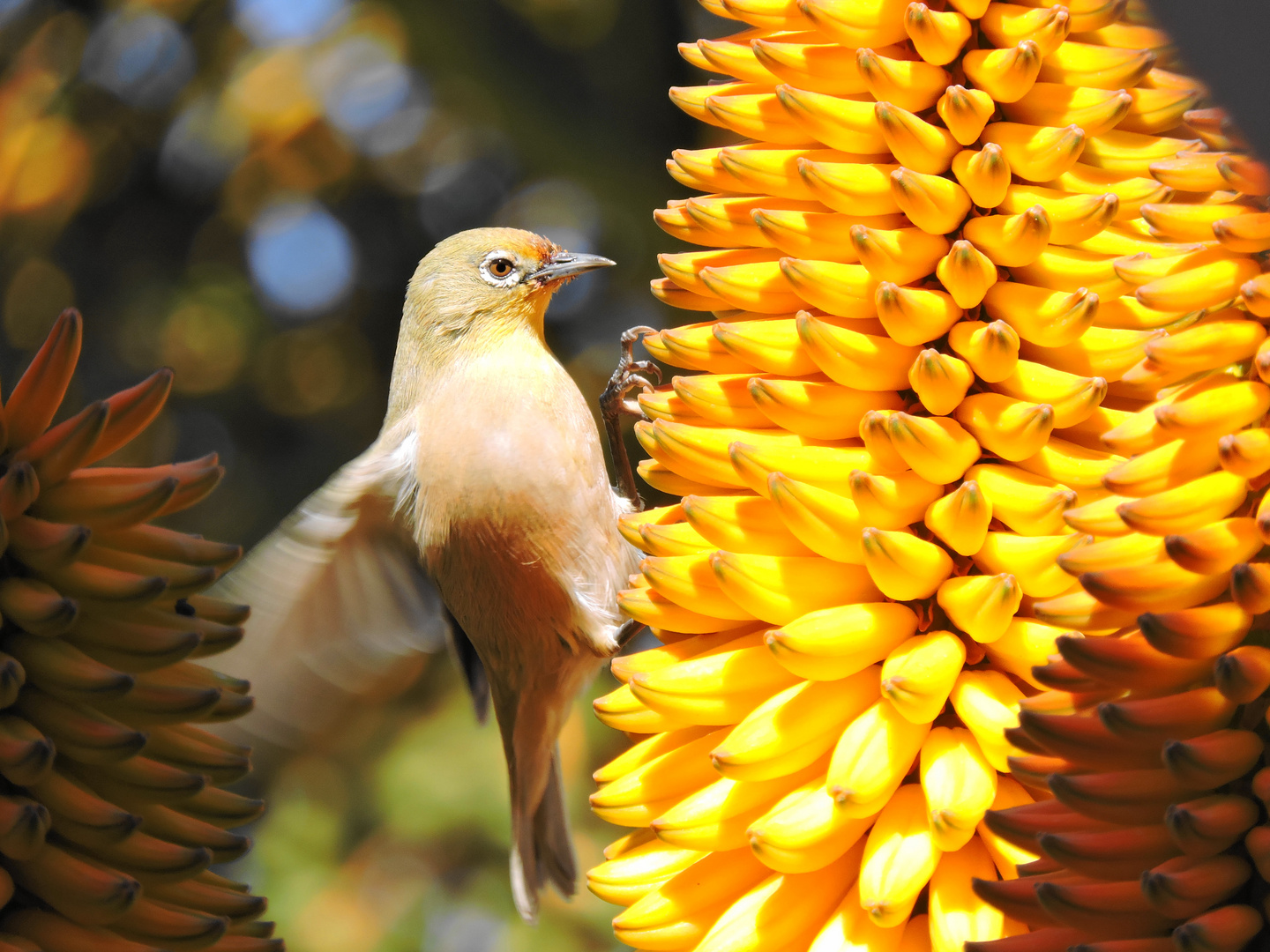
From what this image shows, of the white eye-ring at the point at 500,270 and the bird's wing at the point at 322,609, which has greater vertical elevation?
the white eye-ring at the point at 500,270

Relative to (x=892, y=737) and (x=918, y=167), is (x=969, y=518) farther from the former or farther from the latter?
(x=918, y=167)

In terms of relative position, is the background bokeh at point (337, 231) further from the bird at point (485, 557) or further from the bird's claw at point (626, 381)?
the bird's claw at point (626, 381)

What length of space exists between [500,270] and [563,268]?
0.21 metres

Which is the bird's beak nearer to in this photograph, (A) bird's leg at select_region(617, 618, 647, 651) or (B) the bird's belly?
(B) the bird's belly

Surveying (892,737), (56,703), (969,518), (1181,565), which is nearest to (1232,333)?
(1181,565)

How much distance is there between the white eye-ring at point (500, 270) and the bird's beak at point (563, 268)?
6 cm

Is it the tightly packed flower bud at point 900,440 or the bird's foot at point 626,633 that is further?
the bird's foot at point 626,633

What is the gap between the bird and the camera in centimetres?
307

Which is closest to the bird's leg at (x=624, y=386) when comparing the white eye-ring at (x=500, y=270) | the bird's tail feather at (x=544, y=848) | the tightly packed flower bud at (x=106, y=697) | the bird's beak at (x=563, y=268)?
the bird's beak at (x=563, y=268)

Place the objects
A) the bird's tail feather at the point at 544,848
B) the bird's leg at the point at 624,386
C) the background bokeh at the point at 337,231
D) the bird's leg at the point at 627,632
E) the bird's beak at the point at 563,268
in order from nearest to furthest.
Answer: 1. the bird's leg at the point at 624,386
2. the bird's leg at the point at 627,632
3. the bird's tail feather at the point at 544,848
4. the bird's beak at the point at 563,268
5. the background bokeh at the point at 337,231

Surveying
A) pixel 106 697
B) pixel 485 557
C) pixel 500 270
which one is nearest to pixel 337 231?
pixel 500 270

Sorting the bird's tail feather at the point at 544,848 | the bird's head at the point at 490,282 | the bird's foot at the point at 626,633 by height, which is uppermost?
the bird's head at the point at 490,282

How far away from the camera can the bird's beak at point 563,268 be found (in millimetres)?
3594

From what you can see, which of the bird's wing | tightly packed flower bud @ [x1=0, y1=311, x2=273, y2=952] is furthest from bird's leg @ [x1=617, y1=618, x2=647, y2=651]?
tightly packed flower bud @ [x1=0, y1=311, x2=273, y2=952]
